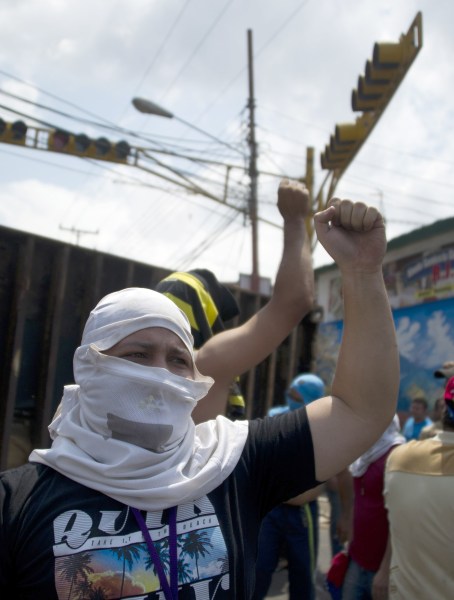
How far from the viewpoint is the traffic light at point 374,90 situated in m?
8.05

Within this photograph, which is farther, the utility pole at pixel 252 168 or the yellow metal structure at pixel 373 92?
the utility pole at pixel 252 168

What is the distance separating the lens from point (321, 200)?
10914 mm

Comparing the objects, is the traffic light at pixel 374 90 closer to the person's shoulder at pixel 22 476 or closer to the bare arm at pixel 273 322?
the bare arm at pixel 273 322

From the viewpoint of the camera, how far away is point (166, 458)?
160 cm

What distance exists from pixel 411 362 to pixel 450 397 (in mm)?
10927

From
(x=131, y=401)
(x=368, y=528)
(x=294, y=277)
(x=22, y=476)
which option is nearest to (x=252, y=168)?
(x=368, y=528)

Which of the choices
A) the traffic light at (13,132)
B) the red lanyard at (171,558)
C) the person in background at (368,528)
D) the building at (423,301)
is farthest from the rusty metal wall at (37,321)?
the traffic light at (13,132)

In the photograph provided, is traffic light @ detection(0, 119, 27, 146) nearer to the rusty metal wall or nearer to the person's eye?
the rusty metal wall

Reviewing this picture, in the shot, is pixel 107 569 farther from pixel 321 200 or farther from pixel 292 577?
pixel 321 200

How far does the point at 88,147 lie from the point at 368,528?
11.3 metres

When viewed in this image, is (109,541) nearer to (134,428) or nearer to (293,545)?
(134,428)

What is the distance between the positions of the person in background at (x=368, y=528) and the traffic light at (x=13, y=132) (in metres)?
11.2

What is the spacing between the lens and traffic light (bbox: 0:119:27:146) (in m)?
13.2

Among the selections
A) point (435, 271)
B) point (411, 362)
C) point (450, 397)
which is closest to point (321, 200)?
point (435, 271)
